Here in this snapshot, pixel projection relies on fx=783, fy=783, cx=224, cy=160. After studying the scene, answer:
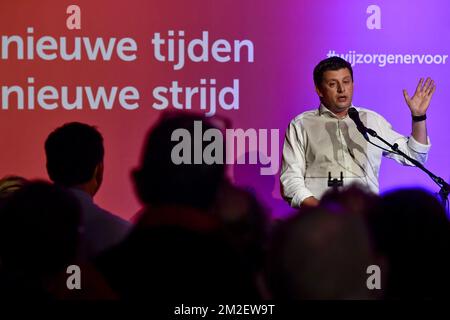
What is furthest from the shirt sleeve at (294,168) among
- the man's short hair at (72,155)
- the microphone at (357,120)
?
the man's short hair at (72,155)

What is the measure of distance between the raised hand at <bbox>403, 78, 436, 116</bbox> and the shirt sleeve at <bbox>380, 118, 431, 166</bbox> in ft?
0.54

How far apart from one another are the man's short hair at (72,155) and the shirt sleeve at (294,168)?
1394 millimetres

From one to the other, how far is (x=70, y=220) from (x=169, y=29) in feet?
10.00

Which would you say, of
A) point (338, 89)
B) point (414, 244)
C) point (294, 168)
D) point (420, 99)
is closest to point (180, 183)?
point (414, 244)

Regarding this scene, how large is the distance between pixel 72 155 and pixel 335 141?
6.23 ft

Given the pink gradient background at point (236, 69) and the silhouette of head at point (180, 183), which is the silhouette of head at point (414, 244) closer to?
the silhouette of head at point (180, 183)

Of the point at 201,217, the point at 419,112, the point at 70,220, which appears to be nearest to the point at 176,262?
the point at 201,217

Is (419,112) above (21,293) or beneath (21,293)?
above

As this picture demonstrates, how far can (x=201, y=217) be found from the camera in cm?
181

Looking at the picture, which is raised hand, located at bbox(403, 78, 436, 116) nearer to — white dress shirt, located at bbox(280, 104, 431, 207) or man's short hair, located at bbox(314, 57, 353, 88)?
white dress shirt, located at bbox(280, 104, 431, 207)

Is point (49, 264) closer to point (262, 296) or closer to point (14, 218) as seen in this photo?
point (14, 218)

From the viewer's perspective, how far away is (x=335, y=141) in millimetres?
4578

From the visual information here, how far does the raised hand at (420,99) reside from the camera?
461 centimetres

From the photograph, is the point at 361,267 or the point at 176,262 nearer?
the point at 361,267
